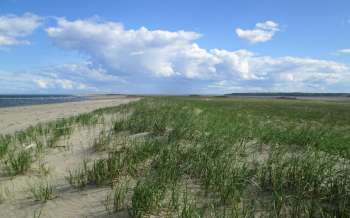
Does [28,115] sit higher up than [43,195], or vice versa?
[43,195]

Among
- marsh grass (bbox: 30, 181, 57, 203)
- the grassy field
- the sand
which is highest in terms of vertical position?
the grassy field

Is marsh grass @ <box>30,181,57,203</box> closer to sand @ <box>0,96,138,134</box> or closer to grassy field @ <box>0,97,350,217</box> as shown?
grassy field @ <box>0,97,350,217</box>

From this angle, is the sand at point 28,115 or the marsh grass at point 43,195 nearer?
the marsh grass at point 43,195

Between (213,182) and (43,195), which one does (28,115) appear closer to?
(43,195)

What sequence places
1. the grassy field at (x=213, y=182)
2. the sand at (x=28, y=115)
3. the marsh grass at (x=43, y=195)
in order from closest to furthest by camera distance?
the grassy field at (x=213, y=182), the marsh grass at (x=43, y=195), the sand at (x=28, y=115)

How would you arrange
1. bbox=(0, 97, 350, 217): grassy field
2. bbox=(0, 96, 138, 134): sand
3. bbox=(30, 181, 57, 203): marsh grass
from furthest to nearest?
bbox=(0, 96, 138, 134): sand → bbox=(30, 181, 57, 203): marsh grass → bbox=(0, 97, 350, 217): grassy field

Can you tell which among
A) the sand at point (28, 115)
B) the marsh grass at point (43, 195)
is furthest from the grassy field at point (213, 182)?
the sand at point (28, 115)

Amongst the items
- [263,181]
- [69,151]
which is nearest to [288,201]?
[263,181]

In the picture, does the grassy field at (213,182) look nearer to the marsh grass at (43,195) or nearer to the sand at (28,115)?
the marsh grass at (43,195)

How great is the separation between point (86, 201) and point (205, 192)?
164cm

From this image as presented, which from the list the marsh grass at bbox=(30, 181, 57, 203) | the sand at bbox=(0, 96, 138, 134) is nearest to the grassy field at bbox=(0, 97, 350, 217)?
the marsh grass at bbox=(30, 181, 57, 203)

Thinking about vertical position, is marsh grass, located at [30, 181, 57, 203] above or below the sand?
above

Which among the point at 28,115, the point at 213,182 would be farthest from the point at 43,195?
the point at 28,115

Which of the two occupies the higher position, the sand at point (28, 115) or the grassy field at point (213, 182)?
the grassy field at point (213, 182)
